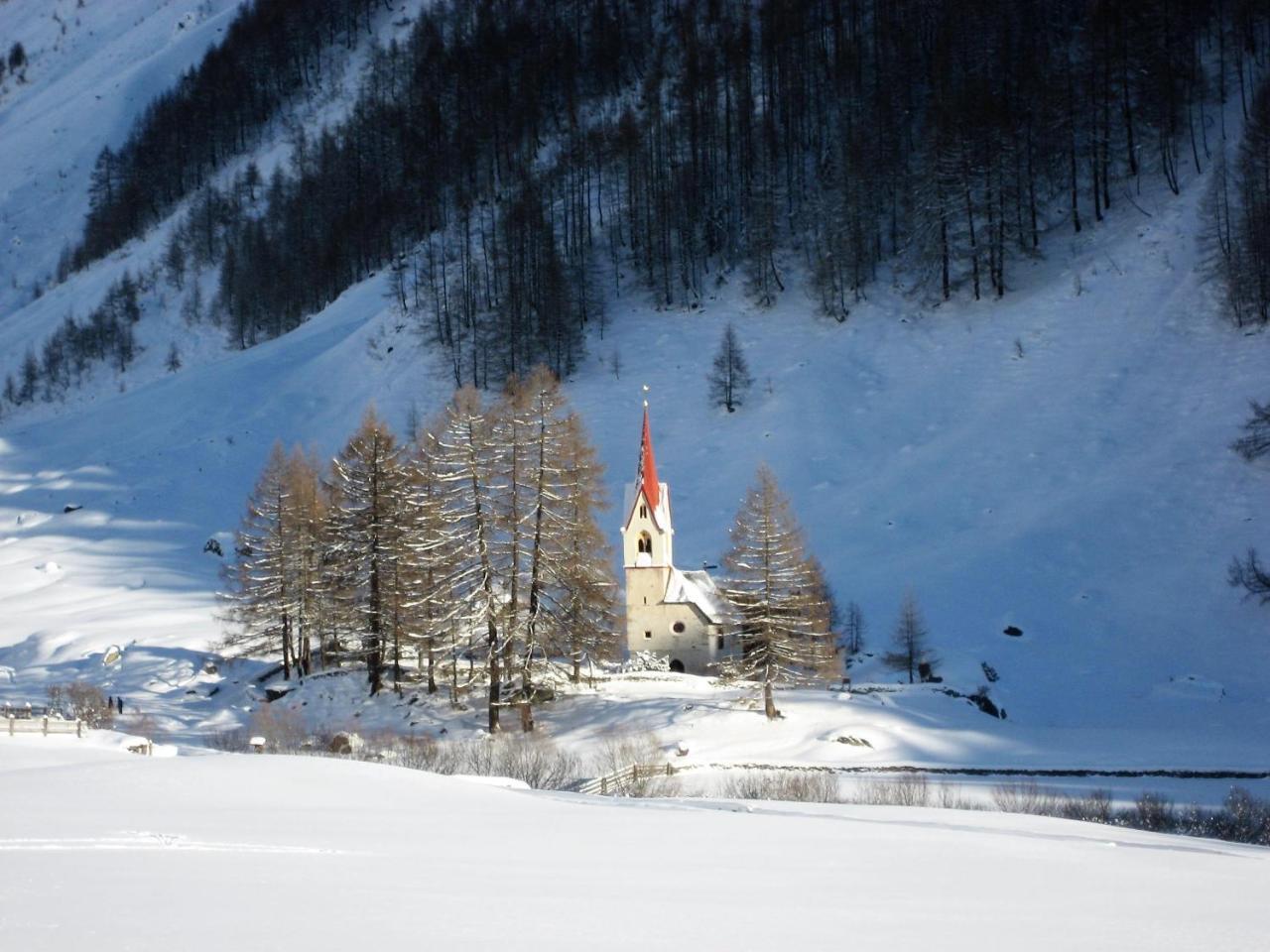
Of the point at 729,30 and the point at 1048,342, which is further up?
the point at 729,30

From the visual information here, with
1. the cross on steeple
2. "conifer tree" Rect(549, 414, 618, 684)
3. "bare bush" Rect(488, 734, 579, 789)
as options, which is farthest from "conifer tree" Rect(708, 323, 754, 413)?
"bare bush" Rect(488, 734, 579, 789)

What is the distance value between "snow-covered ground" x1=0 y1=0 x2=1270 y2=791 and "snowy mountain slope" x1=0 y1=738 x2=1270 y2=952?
15069mm

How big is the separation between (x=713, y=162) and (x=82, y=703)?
59.3 meters

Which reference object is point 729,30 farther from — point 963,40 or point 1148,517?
point 1148,517

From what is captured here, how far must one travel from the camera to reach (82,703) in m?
35.3

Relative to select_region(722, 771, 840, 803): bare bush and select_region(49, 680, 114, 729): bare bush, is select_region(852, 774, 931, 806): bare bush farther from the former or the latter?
select_region(49, 680, 114, 729): bare bush

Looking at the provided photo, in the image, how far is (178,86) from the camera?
144000 millimetres

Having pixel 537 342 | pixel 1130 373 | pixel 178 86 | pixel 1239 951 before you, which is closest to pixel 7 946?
pixel 1239 951

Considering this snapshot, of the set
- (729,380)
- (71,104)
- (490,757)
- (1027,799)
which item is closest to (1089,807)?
(1027,799)

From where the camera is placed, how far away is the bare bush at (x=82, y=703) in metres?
32.9

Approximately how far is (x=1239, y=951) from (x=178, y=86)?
519 feet

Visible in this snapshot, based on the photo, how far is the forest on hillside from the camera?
66.8 metres

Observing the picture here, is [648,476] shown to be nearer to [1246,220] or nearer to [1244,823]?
[1244,823]

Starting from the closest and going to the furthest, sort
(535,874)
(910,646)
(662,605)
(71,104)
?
(535,874) → (910,646) → (662,605) → (71,104)
